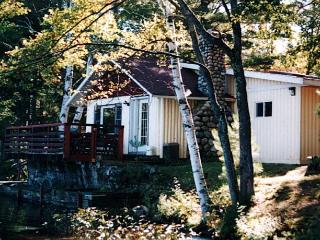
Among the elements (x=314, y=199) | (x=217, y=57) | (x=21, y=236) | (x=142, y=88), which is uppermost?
(x=217, y=57)

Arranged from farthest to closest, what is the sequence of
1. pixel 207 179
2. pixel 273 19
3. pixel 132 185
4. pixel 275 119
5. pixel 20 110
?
pixel 20 110 < pixel 275 119 < pixel 132 185 < pixel 207 179 < pixel 273 19

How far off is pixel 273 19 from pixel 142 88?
31.5 ft

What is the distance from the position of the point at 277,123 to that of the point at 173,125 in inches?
164

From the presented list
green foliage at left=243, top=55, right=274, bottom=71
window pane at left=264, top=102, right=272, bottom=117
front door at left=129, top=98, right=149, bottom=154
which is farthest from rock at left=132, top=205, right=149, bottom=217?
green foliage at left=243, top=55, right=274, bottom=71

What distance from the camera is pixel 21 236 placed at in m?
11.5

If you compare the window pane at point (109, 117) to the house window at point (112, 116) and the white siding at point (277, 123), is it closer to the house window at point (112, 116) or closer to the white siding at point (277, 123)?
the house window at point (112, 116)

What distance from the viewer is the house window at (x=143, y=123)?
20.3 metres

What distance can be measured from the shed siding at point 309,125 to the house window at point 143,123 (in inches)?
248

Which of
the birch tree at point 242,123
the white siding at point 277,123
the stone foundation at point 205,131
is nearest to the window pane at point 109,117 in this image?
the stone foundation at point 205,131

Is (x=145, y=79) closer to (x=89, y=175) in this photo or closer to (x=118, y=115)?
(x=118, y=115)

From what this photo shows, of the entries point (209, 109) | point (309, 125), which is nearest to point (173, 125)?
point (209, 109)

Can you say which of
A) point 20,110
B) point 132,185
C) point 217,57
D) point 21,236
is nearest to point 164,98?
point 217,57

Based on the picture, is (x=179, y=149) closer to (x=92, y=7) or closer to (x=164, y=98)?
(x=164, y=98)

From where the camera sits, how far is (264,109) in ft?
60.4
